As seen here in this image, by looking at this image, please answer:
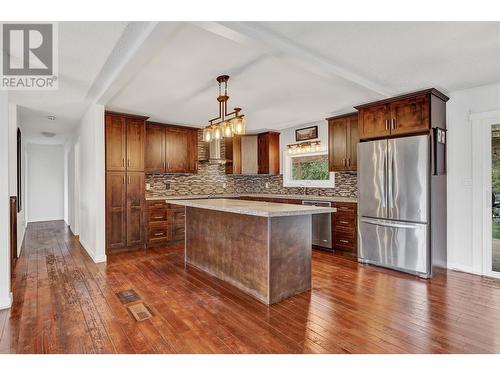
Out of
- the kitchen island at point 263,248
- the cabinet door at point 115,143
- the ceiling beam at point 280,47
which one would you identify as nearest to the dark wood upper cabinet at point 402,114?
the ceiling beam at point 280,47

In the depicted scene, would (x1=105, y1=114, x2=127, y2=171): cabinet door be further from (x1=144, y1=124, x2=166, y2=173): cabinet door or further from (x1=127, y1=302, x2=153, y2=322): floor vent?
(x1=127, y1=302, x2=153, y2=322): floor vent

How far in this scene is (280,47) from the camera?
2443mm

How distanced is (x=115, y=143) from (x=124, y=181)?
2.18 ft

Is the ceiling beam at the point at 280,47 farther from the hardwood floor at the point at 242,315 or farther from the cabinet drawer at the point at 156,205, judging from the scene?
the cabinet drawer at the point at 156,205

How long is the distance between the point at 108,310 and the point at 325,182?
434 centimetres

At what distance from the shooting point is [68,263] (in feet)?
14.1

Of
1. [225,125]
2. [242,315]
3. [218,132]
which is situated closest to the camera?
[242,315]

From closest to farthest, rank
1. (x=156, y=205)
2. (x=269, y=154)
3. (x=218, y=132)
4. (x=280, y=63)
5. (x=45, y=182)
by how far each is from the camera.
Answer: (x=280, y=63) → (x=218, y=132) → (x=156, y=205) → (x=269, y=154) → (x=45, y=182)

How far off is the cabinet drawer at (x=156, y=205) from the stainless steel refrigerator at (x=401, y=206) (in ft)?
11.5

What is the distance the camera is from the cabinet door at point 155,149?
5.65 m

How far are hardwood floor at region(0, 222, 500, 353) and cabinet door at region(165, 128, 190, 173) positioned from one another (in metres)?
2.52

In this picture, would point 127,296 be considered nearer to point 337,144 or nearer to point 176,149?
point 176,149

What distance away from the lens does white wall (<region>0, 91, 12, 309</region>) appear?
8.87ft

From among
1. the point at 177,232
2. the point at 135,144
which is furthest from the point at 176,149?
the point at 177,232
